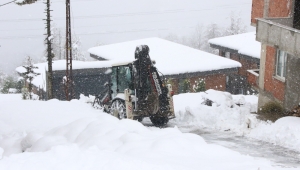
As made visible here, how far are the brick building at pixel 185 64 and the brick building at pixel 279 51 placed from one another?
1181 centimetres

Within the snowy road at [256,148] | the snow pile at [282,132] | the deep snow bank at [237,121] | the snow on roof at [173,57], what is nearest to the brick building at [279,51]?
the deep snow bank at [237,121]

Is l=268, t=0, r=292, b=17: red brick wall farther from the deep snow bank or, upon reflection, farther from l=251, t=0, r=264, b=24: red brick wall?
the deep snow bank

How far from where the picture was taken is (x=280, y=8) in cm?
1942

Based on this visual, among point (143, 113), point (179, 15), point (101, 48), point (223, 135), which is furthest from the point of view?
point (179, 15)

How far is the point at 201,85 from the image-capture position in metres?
29.8

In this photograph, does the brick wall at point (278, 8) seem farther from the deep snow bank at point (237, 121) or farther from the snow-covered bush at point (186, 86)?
the snow-covered bush at point (186, 86)

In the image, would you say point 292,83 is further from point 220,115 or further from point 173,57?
point 173,57

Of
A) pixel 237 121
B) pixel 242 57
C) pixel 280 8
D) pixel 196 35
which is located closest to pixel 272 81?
pixel 280 8

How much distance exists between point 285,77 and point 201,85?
1176cm

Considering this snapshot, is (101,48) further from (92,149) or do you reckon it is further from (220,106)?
(92,149)

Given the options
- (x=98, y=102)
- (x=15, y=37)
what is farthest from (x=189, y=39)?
(x=98, y=102)

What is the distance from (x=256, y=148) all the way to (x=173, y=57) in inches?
943

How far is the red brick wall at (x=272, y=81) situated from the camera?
61.3ft

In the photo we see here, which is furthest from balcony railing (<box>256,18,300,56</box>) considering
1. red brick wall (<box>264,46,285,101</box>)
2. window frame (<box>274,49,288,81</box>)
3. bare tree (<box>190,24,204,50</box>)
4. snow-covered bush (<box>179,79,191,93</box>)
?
bare tree (<box>190,24,204,50</box>)
